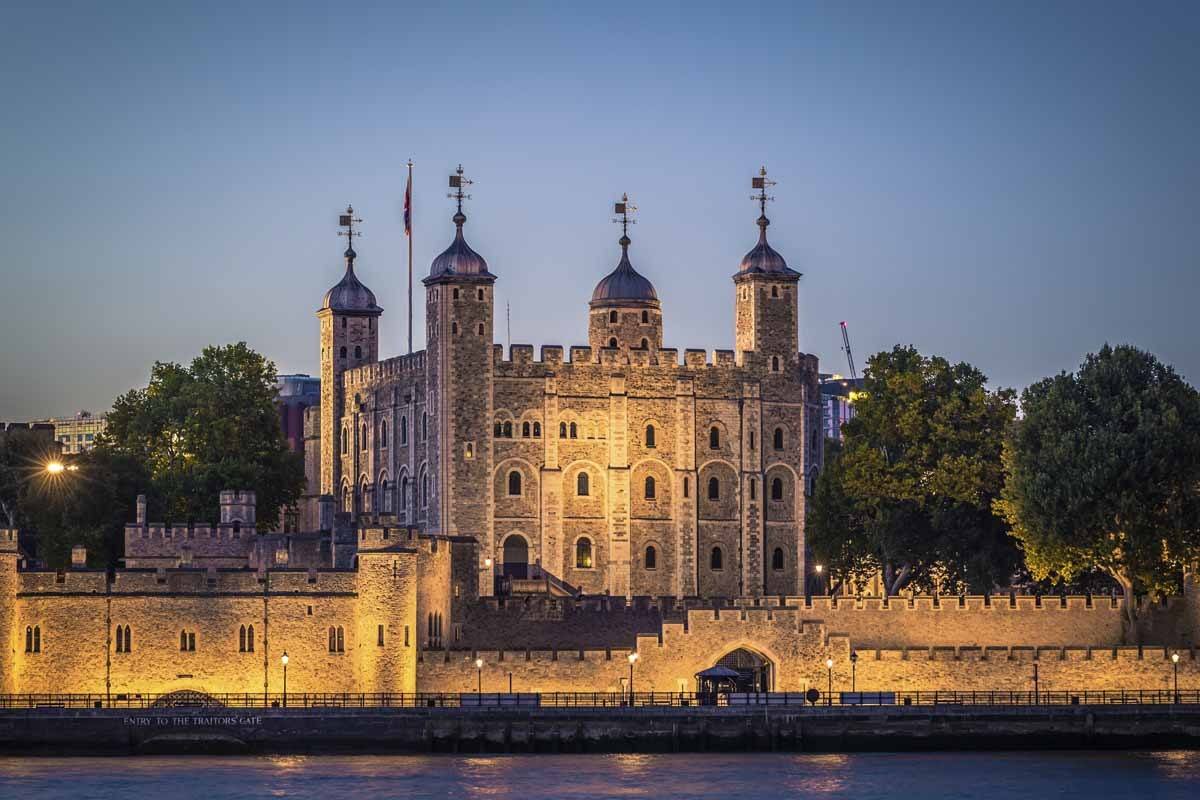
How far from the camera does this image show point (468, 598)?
332 feet

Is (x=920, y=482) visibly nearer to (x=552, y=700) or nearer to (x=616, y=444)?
(x=616, y=444)

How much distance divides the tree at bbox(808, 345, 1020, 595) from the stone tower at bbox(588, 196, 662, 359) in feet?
61.3

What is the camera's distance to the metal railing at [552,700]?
8881cm

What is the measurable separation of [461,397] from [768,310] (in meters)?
13.6

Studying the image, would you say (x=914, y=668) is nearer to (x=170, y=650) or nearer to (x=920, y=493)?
(x=920, y=493)

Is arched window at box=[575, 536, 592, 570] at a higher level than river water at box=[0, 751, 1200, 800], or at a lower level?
higher

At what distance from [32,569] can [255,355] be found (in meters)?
38.4

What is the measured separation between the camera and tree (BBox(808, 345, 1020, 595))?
109 m

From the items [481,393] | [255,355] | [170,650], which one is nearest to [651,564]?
[481,393]

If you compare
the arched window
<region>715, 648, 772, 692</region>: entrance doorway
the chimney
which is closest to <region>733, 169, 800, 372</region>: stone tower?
the arched window

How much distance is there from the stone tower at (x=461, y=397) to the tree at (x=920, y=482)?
1564cm

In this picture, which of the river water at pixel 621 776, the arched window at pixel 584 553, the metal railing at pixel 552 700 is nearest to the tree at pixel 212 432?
the arched window at pixel 584 553

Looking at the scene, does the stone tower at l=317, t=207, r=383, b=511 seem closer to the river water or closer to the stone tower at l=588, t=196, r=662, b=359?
the stone tower at l=588, t=196, r=662, b=359

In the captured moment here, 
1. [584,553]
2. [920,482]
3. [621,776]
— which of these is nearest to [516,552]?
[584,553]
